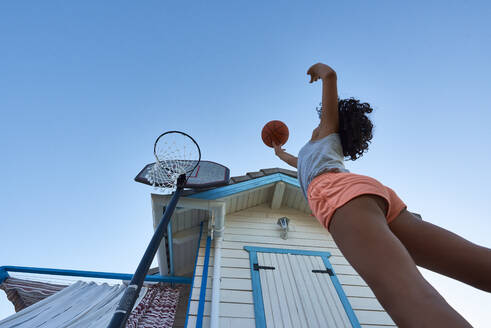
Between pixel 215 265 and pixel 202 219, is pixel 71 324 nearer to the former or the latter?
pixel 215 265

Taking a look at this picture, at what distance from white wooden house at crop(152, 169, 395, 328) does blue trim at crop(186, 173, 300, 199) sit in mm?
16

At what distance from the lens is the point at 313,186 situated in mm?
1491

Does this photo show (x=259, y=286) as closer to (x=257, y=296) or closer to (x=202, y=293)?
(x=257, y=296)

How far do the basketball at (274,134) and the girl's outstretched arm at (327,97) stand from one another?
112cm

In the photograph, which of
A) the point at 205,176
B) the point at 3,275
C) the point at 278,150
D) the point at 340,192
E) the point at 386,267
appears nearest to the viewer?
the point at 386,267

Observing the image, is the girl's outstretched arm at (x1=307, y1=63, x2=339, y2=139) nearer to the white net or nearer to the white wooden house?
the white net

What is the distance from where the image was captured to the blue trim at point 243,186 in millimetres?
4233

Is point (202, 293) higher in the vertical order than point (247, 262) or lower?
lower

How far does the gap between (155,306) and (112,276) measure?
972mm

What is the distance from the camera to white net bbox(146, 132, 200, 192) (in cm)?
312

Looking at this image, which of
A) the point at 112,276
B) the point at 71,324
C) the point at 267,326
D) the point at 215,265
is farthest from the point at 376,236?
the point at 112,276

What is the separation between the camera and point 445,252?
1.29 metres

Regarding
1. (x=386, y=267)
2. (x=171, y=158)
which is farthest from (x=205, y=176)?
(x=386, y=267)

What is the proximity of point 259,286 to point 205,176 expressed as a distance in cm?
163
